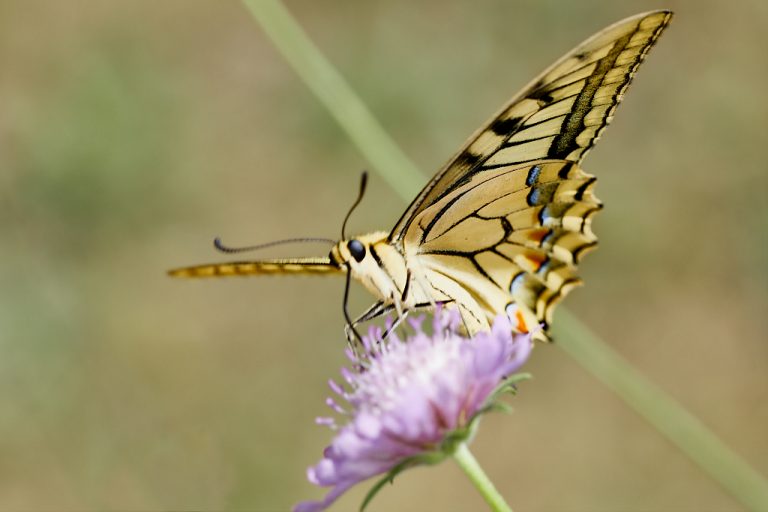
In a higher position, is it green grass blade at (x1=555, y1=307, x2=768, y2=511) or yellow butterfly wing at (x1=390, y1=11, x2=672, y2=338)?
yellow butterfly wing at (x1=390, y1=11, x2=672, y2=338)

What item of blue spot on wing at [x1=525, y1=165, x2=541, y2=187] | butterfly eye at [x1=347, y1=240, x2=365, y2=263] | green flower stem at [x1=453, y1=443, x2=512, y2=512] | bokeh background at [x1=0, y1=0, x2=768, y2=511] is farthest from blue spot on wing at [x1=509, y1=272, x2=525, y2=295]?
bokeh background at [x1=0, y1=0, x2=768, y2=511]

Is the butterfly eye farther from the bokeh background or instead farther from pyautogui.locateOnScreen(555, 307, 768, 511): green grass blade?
the bokeh background

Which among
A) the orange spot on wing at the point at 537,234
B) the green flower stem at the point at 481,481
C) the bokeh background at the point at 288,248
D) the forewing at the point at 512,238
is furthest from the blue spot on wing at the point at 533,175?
the bokeh background at the point at 288,248

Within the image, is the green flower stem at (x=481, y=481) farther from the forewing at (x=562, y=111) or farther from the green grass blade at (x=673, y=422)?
the green grass blade at (x=673, y=422)

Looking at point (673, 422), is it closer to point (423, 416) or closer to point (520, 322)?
point (520, 322)

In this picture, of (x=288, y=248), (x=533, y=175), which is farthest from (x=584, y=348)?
(x=288, y=248)

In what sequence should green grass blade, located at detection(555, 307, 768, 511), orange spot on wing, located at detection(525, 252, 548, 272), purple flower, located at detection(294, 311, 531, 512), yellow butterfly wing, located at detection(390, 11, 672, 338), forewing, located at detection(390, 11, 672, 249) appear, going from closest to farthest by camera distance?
purple flower, located at detection(294, 311, 531, 512), forewing, located at detection(390, 11, 672, 249), yellow butterfly wing, located at detection(390, 11, 672, 338), orange spot on wing, located at detection(525, 252, 548, 272), green grass blade, located at detection(555, 307, 768, 511)
